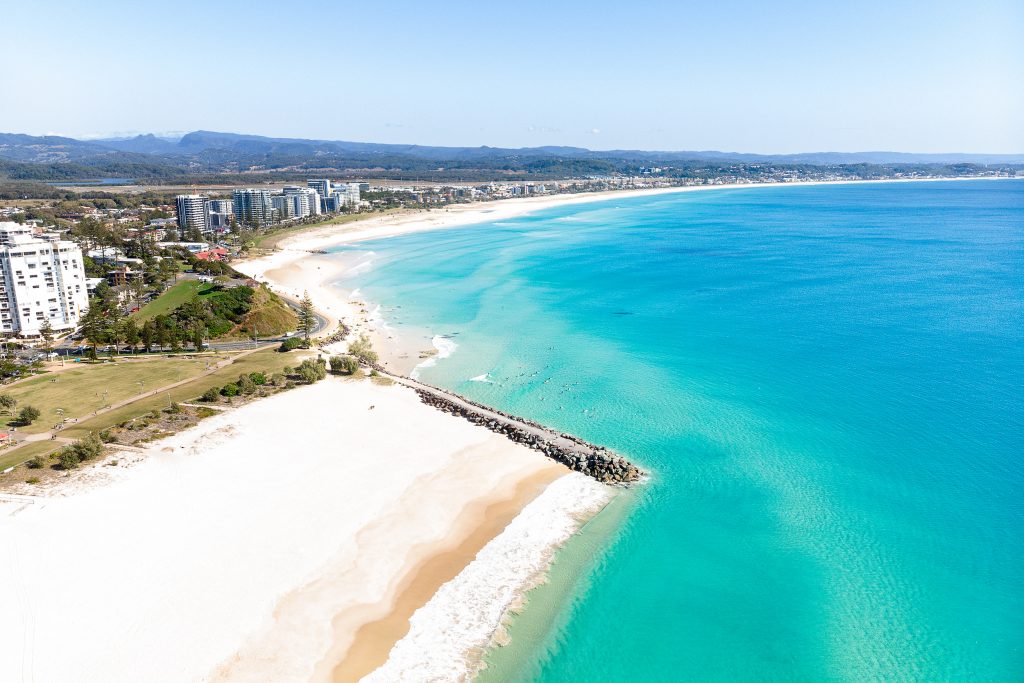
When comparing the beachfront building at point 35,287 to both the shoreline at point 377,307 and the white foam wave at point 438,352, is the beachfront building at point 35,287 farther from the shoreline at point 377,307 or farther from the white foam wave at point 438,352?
the white foam wave at point 438,352

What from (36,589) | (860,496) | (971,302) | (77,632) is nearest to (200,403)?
(36,589)

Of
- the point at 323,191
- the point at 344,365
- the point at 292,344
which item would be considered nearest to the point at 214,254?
the point at 292,344

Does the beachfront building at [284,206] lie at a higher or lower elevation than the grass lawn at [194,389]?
higher

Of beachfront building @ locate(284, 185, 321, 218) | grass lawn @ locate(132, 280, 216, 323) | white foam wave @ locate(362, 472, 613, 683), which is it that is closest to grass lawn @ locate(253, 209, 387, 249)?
beachfront building @ locate(284, 185, 321, 218)

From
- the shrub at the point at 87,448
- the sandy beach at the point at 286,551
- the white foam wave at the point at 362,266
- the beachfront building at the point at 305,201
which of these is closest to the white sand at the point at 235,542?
the sandy beach at the point at 286,551

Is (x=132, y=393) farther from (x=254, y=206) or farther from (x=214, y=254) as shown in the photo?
(x=254, y=206)

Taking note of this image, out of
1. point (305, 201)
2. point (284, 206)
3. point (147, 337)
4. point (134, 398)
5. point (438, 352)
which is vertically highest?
point (305, 201)
